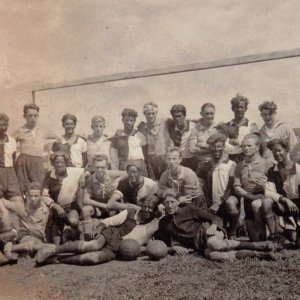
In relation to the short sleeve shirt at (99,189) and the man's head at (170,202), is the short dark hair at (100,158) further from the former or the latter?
the man's head at (170,202)

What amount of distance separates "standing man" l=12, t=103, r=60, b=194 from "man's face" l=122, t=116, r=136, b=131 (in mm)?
963

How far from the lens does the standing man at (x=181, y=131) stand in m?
4.85

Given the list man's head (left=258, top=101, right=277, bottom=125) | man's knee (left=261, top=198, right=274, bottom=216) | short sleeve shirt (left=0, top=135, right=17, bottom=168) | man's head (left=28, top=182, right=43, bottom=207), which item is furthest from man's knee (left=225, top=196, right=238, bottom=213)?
short sleeve shirt (left=0, top=135, right=17, bottom=168)

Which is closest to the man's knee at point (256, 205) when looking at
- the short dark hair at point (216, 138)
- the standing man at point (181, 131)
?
the short dark hair at point (216, 138)

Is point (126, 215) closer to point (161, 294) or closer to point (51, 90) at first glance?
point (161, 294)

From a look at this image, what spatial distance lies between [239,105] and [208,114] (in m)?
0.35

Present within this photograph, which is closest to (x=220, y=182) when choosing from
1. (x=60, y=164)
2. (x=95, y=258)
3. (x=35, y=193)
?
(x=95, y=258)

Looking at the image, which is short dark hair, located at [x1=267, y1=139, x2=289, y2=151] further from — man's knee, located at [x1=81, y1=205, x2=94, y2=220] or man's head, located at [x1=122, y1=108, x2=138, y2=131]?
man's knee, located at [x1=81, y1=205, x2=94, y2=220]

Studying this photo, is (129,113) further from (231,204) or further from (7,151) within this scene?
(7,151)

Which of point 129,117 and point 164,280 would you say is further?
point 129,117

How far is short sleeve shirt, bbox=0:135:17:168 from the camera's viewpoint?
5.49 m

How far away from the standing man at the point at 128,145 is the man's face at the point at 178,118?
0.43 meters

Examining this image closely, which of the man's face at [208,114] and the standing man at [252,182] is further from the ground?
the man's face at [208,114]

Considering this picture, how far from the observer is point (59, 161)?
17.2ft
